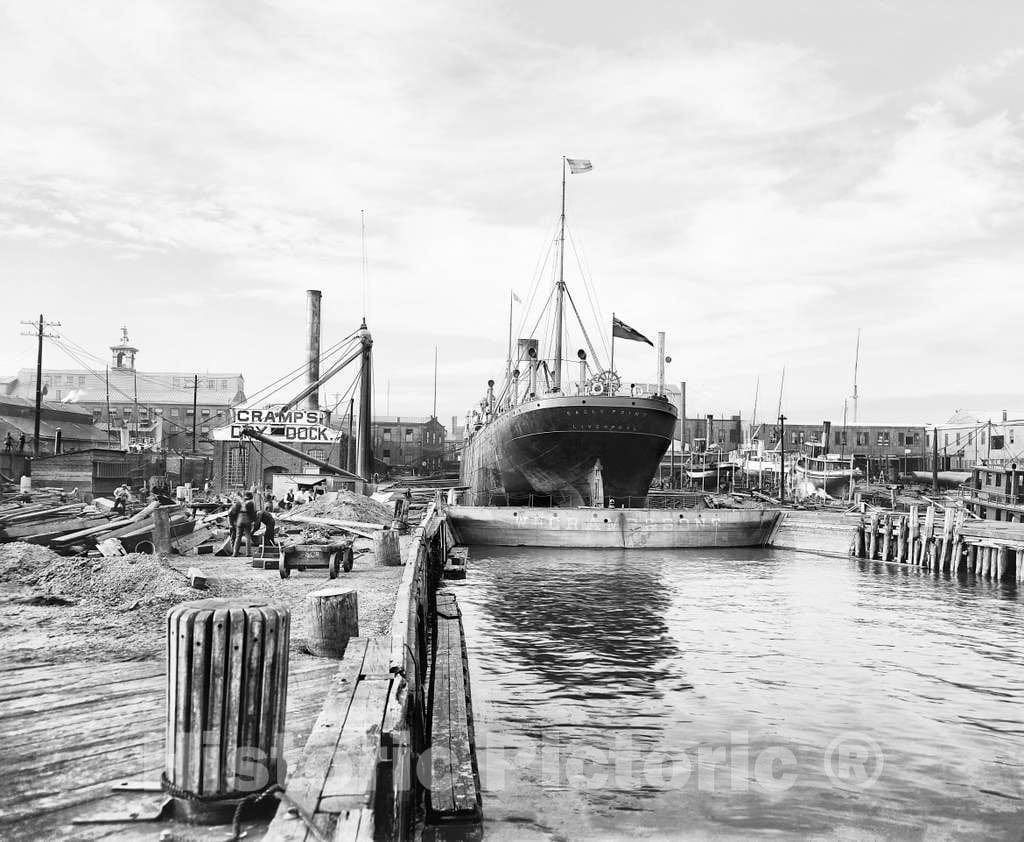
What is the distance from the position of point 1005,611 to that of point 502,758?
18.6 meters

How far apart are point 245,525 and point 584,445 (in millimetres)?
23325

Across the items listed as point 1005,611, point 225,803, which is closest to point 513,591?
point 1005,611

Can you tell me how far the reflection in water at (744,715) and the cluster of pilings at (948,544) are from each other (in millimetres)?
6996

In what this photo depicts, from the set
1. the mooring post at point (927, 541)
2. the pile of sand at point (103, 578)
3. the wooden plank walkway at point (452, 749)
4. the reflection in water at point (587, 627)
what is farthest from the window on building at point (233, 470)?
the wooden plank walkway at point (452, 749)

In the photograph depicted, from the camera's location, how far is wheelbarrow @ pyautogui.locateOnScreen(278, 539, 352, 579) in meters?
15.6

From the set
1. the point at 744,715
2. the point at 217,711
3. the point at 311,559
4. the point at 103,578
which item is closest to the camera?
the point at 217,711

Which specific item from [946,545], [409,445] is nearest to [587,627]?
[946,545]

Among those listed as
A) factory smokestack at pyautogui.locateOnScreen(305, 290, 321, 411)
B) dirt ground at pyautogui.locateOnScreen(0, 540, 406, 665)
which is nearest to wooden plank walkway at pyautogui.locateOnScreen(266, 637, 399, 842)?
dirt ground at pyautogui.locateOnScreen(0, 540, 406, 665)

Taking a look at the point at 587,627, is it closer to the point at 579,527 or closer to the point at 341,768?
the point at 341,768

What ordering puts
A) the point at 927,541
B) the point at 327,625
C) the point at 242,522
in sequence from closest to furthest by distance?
the point at 327,625 < the point at 242,522 < the point at 927,541

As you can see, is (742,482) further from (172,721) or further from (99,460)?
(172,721)

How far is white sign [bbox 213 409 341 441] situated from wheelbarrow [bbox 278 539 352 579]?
2041 centimetres

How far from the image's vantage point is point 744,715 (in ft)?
39.1

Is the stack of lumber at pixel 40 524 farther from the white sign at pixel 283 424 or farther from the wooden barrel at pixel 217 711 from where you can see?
the white sign at pixel 283 424
